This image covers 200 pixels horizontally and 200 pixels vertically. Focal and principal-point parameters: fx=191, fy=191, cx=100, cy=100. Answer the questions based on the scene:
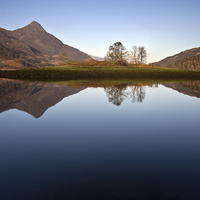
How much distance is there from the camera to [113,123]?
9.30 meters

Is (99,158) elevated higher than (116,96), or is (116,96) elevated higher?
(116,96)

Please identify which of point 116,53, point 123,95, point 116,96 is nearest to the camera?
point 116,96

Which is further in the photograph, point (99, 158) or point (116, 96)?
point (116, 96)

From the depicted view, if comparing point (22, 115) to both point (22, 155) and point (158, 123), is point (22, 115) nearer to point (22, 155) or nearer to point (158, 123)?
point (22, 155)

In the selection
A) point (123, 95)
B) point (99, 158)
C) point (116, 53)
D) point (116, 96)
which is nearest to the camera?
point (99, 158)

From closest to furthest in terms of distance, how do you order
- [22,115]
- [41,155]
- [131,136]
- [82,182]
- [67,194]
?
[67,194] → [82,182] → [41,155] → [131,136] → [22,115]

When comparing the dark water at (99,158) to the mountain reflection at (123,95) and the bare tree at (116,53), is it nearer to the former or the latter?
the mountain reflection at (123,95)

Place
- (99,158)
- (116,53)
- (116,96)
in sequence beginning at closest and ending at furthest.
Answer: (99,158)
(116,96)
(116,53)

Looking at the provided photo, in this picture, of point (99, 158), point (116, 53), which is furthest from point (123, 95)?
point (116, 53)

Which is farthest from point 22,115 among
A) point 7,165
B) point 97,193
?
point 97,193

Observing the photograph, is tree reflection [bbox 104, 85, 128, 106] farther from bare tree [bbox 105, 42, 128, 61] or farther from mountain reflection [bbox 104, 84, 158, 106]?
bare tree [bbox 105, 42, 128, 61]

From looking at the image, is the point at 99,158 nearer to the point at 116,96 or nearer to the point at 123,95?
the point at 116,96

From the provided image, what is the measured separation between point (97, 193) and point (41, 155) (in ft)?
8.18

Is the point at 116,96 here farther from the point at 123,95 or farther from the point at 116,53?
the point at 116,53
